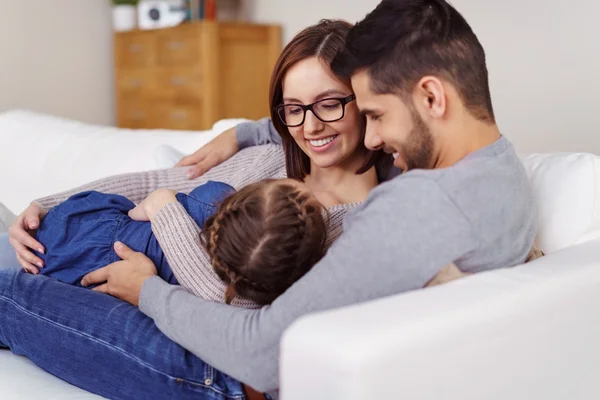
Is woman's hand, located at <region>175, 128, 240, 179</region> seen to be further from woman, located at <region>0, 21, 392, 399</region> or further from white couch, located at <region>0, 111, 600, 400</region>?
white couch, located at <region>0, 111, 600, 400</region>

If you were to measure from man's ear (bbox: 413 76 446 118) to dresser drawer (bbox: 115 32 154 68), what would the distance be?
3716mm

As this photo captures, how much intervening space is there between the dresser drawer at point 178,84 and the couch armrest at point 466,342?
3.40 m

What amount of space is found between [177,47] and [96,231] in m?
2.94

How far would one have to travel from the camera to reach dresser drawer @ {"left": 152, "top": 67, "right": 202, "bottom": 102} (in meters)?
4.46

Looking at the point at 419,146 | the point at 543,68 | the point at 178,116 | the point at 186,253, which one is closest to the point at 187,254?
the point at 186,253

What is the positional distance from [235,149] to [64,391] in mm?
832

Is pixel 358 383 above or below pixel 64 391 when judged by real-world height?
above

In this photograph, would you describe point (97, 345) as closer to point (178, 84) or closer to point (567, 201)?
point (567, 201)

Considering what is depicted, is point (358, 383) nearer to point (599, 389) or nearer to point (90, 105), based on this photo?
point (599, 389)

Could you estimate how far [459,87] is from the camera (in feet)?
4.09

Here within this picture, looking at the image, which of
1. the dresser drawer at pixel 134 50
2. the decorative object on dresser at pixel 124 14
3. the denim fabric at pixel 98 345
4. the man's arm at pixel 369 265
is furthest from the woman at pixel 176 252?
the decorative object on dresser at pixel 124 14

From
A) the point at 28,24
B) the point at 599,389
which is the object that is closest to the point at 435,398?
the point at 599,389

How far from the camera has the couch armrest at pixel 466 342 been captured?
2.83ft

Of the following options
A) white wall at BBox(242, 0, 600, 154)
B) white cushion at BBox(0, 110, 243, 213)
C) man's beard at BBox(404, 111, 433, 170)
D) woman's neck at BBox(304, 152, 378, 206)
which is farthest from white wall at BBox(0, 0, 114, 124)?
man's beard at BBox(404, 111, 433, 170)
